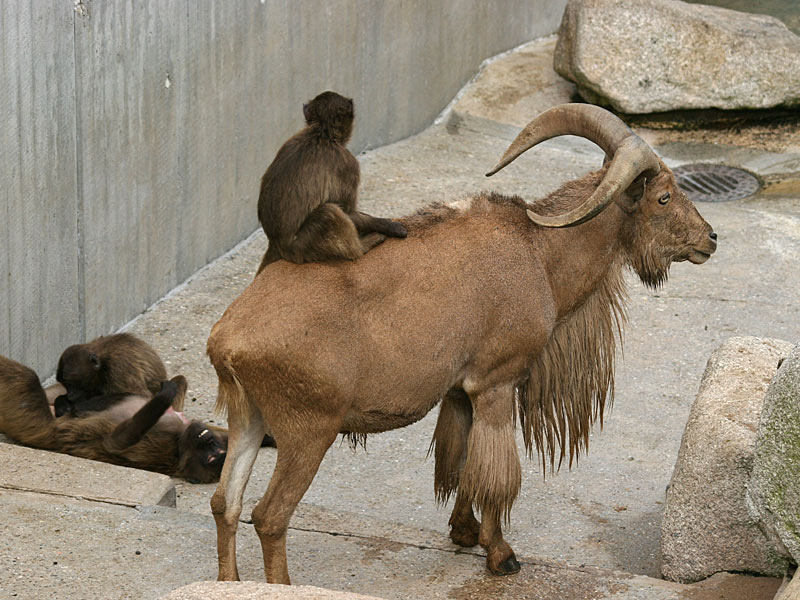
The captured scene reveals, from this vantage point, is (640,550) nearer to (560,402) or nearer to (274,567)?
(560,402)

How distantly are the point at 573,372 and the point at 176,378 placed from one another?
237 cm

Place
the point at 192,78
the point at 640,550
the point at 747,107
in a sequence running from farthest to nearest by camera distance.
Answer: the point at 747,107, the point at 192,78, the point at 640,550

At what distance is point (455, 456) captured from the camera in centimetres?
493

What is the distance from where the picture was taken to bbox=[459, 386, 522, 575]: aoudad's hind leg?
183 inches

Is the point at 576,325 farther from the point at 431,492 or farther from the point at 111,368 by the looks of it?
the point at 111,368

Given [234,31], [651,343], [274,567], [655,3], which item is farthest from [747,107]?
[274,567]

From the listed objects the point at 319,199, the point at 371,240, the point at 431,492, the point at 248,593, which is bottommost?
the point at 431,492

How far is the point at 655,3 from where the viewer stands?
1221cm

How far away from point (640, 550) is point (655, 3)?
8.15 meters

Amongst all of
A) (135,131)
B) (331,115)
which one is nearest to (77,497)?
(331,115)

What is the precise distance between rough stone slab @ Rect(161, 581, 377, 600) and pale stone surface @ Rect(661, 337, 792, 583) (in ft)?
6.76

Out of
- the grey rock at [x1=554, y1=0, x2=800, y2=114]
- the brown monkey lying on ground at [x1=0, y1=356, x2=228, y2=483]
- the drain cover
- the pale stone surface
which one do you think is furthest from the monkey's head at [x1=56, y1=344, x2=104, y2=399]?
the grey rock at [x1=554, y1=0, x2=800, y2=114]

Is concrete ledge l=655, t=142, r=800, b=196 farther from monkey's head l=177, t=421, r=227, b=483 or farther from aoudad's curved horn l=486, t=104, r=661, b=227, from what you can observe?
monkey's head l=177, t=421, r=227, b=483

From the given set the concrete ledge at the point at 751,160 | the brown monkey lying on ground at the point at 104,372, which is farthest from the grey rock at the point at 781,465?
the concrete ledge at the point at 751,160
